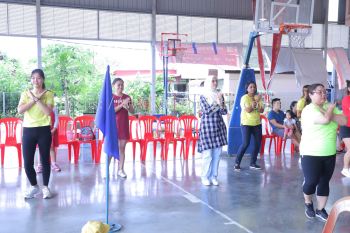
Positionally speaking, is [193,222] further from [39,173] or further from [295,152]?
[295,152]

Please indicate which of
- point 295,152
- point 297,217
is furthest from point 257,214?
point 295,152

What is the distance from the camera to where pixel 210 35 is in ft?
41.5

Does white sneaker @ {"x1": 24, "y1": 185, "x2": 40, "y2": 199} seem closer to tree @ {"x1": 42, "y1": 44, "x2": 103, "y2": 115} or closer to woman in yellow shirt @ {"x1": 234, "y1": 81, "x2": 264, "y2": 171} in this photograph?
woman in yellow shirt @ {"x1": 234, "y1": 81, "x2": 264, "y2": 171}

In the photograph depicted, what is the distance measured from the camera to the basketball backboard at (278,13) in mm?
7887

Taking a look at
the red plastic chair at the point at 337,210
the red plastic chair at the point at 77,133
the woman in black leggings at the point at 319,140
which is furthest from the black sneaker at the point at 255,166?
the red plastic chair at the point at 337,210

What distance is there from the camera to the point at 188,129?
7.69 metres

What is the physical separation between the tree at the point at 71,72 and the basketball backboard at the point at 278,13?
838cm

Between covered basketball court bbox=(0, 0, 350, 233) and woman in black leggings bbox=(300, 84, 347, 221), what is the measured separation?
1.36 feet

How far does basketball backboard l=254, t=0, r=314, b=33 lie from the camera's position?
25.9ft

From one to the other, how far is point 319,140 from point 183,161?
3.73 metres

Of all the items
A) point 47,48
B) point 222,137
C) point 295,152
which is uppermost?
point 47,48

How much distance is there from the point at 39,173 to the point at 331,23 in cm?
1135

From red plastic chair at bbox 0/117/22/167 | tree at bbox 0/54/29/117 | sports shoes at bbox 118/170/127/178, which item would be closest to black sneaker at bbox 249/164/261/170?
sports shoes at bbox 118/170/127/178

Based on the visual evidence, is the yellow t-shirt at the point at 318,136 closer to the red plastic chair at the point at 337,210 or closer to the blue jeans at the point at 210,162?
the blue jeans at the point at 210,162
